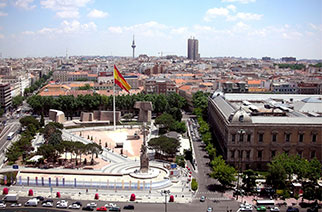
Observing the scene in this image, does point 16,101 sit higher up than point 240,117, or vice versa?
point 240,117

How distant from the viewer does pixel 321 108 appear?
219 feet

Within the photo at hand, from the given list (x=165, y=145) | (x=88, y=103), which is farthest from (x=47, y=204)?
(x=88, y=103)

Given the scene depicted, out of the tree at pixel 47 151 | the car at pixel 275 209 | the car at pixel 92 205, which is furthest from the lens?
the tree at pixel 47 151

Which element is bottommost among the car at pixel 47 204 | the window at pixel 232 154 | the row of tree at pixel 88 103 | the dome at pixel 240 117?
the car at pixel 47 204

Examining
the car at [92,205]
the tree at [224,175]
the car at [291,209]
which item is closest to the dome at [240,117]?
the tree at [224,175]

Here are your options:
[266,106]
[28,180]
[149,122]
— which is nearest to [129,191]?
[28,180]

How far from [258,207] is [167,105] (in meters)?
61.9

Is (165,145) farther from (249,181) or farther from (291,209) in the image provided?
(291,209)

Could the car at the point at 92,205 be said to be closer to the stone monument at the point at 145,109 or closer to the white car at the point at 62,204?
the white car at the point at 62,204

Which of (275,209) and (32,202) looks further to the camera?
(32,202)

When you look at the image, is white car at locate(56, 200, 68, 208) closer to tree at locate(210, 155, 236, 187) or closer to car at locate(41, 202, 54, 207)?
car at locate(41, 202, 54, 207)

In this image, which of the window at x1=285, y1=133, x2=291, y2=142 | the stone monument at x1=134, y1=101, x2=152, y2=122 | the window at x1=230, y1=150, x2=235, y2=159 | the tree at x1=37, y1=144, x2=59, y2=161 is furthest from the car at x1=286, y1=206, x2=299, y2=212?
the stone monument at x1=134, y1=101, x2=152, y2=122

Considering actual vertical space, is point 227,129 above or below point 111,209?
above

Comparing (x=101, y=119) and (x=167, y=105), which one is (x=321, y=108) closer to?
(x=167, y=105)
